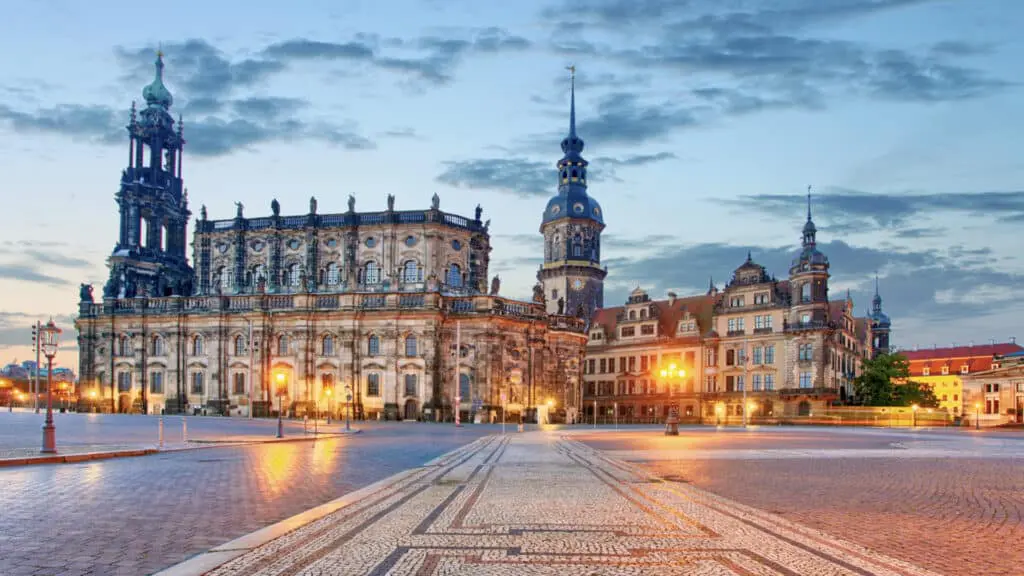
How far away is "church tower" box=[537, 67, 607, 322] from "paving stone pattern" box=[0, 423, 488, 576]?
8715cm

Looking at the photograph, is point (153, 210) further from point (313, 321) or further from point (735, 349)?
point (735, 349)

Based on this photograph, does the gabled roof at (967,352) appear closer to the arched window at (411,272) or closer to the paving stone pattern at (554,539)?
the arched window at (411,272)

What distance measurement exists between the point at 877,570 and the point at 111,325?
287 ft

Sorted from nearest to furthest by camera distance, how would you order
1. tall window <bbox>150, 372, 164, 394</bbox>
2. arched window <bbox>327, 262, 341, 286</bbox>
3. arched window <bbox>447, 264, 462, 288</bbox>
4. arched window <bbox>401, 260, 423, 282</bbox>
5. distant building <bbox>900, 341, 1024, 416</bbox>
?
arched window <bbox>401, 260, 423, 282</bbox> < tall window <bbox>150, 372, 164, 394</bbox> < arched window <bbox>447, 264, 462, 288</bbox> < arched window <bbox>327, 262, 341, 286</bbox> < distant building <bbox>900, 341, 1024, 416</bbox>

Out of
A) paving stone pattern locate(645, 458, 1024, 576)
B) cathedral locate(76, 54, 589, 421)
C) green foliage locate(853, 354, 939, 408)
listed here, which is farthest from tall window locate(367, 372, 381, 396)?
paving stone pattern locate(645, 458, 1024, 576)

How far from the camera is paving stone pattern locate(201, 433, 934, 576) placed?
8.45 m

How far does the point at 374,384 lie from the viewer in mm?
75938

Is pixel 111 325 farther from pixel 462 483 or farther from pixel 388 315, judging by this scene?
pixel 462 483

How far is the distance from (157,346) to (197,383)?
20.5 ft

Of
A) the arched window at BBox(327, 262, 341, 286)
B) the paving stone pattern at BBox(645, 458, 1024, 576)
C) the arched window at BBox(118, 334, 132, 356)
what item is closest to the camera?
the paving stone pattern at BBox(645, 458, 1024, 576)

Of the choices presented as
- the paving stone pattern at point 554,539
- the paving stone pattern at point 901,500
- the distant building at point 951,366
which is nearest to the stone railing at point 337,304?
the paving stone pattern at point 901,500

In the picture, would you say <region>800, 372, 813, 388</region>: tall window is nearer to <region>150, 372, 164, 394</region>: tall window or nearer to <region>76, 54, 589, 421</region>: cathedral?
<region>76, 54, 589, 421</region>: cathedral

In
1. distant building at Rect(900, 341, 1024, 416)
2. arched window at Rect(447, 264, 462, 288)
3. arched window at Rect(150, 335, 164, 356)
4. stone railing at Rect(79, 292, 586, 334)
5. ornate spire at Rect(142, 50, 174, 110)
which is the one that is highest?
ornate spire at Rect(142, 50, 174, 110)

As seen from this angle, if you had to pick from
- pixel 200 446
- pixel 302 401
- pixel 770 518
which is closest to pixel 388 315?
pixel 302 401
